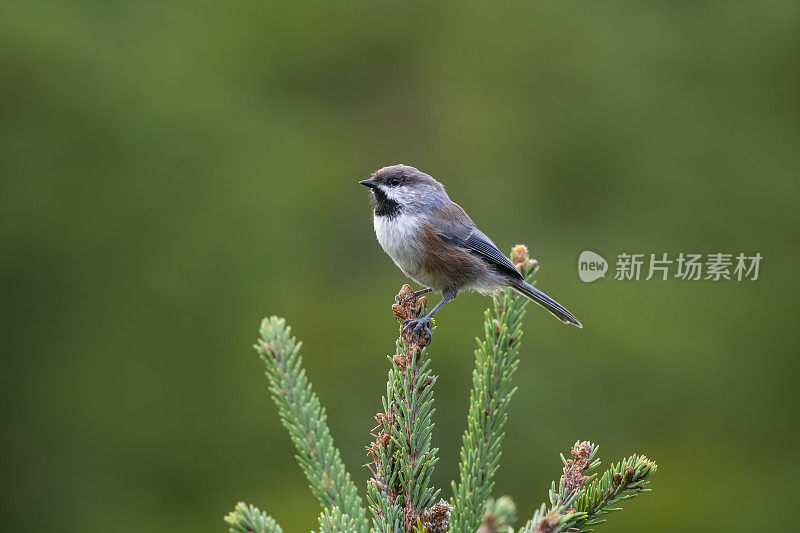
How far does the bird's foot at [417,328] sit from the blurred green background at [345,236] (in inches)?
102

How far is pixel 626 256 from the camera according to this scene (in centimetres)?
473

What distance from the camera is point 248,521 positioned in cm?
118

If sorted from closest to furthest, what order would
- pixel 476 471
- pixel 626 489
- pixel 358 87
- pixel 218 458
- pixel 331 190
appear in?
pixel 626 489, pixel 476 471, pixel 218 458, pixel 331 190, pixel 358 87

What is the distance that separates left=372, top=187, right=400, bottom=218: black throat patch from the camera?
2910 millimetres

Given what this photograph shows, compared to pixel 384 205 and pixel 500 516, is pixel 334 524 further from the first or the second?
pixel 384 205

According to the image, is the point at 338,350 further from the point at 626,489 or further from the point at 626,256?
the point at 626,489

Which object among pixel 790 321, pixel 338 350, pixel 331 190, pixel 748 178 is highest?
pixel 748 178

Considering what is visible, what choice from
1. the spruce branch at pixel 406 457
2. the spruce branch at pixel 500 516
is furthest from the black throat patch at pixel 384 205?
the spruce branch at pixel 500 516

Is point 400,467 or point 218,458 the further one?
point 218,458

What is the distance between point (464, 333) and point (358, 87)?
2.32m

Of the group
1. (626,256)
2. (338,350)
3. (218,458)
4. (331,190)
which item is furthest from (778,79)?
(218,458)

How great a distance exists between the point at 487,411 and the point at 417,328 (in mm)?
312

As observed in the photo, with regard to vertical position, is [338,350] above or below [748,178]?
below

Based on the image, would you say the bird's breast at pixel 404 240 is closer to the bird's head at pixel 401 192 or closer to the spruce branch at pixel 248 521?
the bird's head at pixel 401 192
